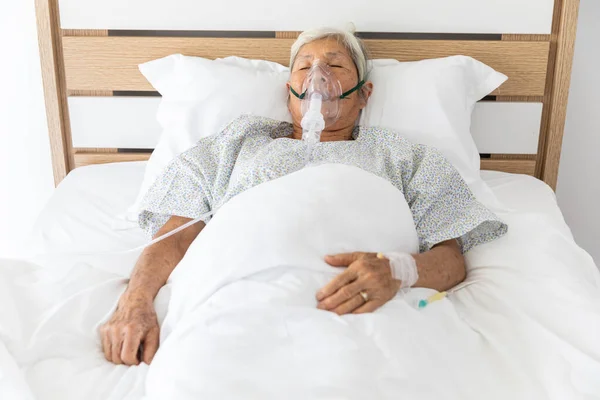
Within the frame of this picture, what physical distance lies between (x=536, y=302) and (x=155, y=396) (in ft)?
2.82

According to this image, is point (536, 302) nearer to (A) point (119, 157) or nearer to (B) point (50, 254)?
(B) point (50, 254)

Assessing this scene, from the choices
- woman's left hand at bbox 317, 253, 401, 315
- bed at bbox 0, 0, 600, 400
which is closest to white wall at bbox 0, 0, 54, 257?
bed at bbox 0, 0, 600, 400

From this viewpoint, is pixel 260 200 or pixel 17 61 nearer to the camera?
pixel 260 200

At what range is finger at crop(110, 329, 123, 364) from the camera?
1296 mm

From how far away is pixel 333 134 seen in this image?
1964 millimetres

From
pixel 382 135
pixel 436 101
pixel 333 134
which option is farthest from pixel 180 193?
pixel 436 101

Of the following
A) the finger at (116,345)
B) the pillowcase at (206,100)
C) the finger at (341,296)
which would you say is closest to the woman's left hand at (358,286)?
the finger at (341,296)

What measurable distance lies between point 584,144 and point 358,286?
1.56 metres

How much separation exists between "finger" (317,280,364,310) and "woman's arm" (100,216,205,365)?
0.36 meters

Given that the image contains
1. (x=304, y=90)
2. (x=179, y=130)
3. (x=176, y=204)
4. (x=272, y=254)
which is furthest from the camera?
(x=179, y=130)

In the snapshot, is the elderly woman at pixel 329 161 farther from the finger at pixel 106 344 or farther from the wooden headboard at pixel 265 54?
the wooden headboard at pixel 265 54

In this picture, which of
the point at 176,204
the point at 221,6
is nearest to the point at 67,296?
the point at 176,204

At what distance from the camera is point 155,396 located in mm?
1085

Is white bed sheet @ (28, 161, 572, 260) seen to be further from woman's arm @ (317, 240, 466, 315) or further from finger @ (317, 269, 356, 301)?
finger @ (317, 269, 356, 301)
